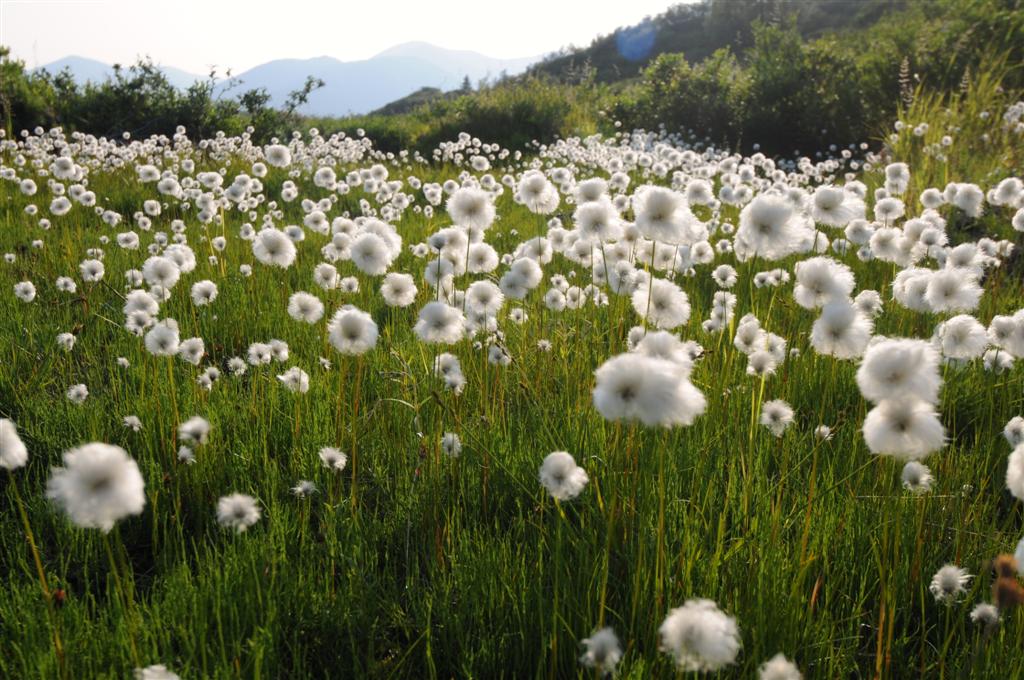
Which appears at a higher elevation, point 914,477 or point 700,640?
point 700,640

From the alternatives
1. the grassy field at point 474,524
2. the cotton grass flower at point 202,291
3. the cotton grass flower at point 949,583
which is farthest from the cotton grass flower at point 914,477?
the cotton grass flower at point 202,291

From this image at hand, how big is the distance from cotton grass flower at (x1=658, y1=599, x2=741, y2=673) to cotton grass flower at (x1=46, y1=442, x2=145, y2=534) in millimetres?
922

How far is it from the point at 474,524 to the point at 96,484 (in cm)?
125

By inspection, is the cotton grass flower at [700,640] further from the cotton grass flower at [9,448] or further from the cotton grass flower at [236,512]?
the cotton grass flower at [9,448]

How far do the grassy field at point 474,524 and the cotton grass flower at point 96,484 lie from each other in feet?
0.77

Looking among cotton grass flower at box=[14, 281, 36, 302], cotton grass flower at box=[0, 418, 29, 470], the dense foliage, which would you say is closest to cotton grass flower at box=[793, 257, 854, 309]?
cotton grass flower at box=[0, 418, 29, 470]

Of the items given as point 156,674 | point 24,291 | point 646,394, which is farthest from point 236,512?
point 24,291

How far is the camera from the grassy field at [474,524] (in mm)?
1666

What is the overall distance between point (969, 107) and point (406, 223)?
696cm

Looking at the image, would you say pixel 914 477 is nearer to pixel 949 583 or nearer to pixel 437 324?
pixel 949 583

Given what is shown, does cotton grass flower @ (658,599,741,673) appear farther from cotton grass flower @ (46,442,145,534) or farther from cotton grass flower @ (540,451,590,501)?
cotton grass flower @ (46,442,145,534)

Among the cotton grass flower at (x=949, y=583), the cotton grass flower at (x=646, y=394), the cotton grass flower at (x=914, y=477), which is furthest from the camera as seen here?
the cotton grass flower at (x=914, y=477)

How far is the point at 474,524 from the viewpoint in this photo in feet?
7.20

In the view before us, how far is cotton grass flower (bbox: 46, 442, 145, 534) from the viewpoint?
1.11 meters
